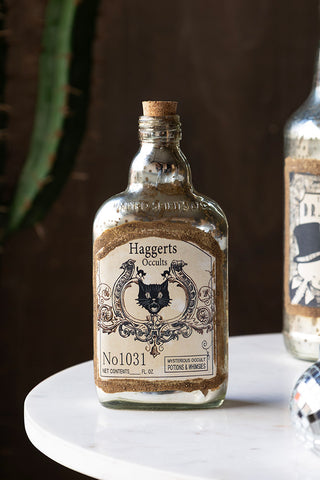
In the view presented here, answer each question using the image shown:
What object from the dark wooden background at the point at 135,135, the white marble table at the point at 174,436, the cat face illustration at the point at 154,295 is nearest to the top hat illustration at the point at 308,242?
the white marble table at the point at 174,436

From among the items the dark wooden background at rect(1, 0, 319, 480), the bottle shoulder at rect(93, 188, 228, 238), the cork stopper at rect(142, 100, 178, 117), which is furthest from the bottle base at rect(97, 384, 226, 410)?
the dark wooden background at rect(1, 0, 319, 480)

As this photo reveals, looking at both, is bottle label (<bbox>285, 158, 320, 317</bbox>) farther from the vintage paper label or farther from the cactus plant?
the cactus plant

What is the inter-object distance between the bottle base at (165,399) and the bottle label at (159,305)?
0.5 inches

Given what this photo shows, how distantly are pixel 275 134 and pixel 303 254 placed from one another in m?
0.88

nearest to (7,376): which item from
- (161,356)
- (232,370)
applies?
(232,370)

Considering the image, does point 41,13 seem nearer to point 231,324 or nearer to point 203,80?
point 203,80

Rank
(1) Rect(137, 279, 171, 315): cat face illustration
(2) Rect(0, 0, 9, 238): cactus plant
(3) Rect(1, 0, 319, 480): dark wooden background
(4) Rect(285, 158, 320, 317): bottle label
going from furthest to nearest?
(3) Rect(1, 0, 319, 480): dark wooden background < (2) Rect(0, 0, 9, 238): cactus plant < (4) Rect(285, 158, 320, 317): bottle label < (1) Rect(137, 279, 171, 315): cat face illustration

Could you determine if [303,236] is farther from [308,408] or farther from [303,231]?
[308,408]

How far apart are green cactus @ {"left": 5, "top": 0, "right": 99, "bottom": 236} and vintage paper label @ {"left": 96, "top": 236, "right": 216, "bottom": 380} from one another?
77 centimetres

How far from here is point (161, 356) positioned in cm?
73

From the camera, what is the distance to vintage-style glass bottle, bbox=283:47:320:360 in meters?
0.91

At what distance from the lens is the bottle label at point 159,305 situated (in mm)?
729

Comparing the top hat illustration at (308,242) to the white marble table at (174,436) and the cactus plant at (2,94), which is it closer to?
the white marble table at (174,436)

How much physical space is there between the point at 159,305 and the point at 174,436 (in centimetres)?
11
